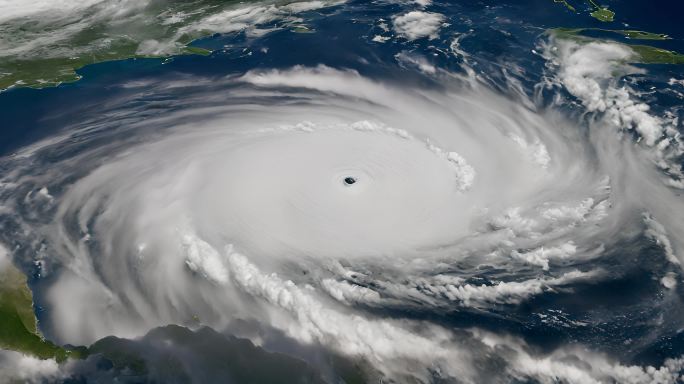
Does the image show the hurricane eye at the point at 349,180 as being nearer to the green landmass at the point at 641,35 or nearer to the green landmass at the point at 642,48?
the green landmass at the point at 642,48

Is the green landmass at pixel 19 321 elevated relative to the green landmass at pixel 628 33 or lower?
lower

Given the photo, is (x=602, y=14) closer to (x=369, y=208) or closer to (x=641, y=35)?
(x=641, y=35)

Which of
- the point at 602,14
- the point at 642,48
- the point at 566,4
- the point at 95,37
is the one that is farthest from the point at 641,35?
the point at 95,37

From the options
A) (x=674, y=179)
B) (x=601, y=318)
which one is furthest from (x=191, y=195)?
(x=674, y=179)

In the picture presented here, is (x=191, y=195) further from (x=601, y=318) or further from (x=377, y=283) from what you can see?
(x=601, y=318)

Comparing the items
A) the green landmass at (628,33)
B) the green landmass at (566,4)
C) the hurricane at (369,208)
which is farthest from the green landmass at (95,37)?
the green landmass at (566,4)
